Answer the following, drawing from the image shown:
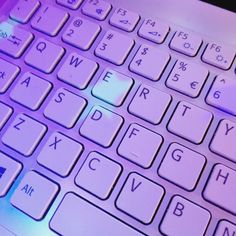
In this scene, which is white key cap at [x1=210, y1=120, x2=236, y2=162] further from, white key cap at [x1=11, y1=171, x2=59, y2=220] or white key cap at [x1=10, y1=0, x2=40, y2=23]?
white key cap at [x1=10, y1=0, x2=40, y2=23]

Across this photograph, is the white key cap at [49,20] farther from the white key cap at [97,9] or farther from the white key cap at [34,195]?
the white key cap at [34,195]

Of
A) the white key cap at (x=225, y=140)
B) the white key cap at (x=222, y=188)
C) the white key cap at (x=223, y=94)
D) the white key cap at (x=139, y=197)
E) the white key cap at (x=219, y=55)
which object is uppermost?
the white key cap at (x=219, y=55)

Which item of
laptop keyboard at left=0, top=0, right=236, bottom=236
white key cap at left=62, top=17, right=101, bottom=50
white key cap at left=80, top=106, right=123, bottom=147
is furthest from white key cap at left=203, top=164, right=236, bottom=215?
white key cap at left=62, top=17, right=101, bottom=50

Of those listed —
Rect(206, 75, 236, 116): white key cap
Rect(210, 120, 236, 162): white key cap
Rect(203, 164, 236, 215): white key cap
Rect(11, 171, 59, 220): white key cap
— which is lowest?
Rect(11, 171, 59, 220): white key cap

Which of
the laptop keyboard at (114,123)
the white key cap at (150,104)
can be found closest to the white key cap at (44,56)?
the laptop keyboard at (114,123)

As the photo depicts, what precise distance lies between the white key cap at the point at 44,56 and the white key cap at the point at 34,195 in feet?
0.43

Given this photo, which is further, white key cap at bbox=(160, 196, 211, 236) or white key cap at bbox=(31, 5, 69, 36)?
white key cap at bbox=(31, 5, 69, 36)

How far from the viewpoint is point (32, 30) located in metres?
0.45

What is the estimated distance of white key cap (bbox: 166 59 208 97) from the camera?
384 mm

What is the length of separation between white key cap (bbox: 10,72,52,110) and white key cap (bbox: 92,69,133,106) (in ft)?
0.19

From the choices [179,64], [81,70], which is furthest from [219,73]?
[81,70]

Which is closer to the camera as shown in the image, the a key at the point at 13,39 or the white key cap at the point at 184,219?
the white key cap at the point at 184,219

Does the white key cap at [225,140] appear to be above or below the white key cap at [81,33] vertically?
below

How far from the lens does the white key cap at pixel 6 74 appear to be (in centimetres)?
41
